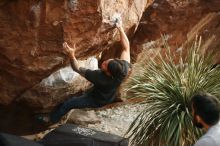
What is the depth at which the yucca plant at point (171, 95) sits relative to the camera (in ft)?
20.4

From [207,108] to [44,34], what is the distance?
306 cm

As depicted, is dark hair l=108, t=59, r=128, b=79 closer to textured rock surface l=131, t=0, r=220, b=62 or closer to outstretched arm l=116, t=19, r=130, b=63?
outstretched arm l=116, t=19, r=130, b=63

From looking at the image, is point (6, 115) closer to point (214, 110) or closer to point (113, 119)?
point (113, 119)

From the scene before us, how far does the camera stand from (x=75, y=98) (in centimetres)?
703

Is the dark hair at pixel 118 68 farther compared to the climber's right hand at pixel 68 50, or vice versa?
the climber's right hand at pixel 68 50

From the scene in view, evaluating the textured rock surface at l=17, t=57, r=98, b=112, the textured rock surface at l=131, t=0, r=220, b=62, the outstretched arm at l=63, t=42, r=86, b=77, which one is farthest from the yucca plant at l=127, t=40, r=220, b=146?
the textured rock surface at l=131, t=0, r=220, b=62

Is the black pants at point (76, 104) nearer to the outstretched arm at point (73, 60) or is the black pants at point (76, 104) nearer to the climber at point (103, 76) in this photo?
the climber at point (103, 76)

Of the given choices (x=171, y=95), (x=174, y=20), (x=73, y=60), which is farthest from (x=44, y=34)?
(x=174, y=20)

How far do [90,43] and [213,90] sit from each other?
5.38 feet

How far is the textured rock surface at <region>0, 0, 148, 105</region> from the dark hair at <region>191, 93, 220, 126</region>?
2.71m

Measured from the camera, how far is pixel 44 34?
259 inches

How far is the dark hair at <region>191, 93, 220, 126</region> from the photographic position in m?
3.96

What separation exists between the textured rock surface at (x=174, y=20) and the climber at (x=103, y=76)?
8.47 feet

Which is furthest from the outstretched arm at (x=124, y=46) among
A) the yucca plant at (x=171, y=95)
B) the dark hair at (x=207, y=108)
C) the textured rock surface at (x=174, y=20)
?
the textured rock surface at (x=174, y=20)
